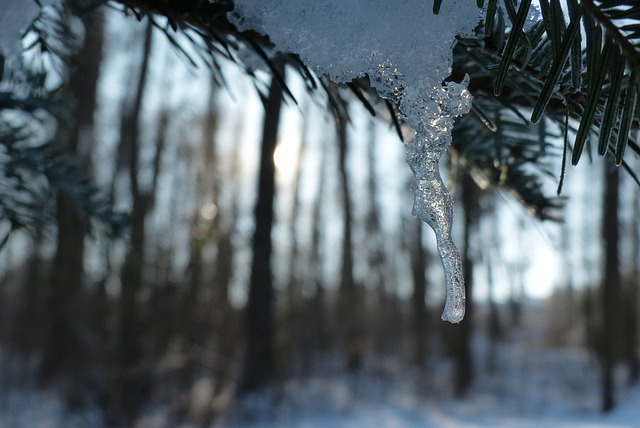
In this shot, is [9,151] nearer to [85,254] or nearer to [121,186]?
[85,254]

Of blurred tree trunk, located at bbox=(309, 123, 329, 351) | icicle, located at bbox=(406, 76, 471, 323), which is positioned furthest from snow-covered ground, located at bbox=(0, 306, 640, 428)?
icicle, located at bbox=(406, 76, 471, 323)

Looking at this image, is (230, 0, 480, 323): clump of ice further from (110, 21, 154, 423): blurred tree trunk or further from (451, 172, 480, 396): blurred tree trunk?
(451, 172, 480, 396): blurred tree trunk

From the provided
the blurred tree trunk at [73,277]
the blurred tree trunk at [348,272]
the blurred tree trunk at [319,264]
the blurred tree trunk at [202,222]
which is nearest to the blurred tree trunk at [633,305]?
the blurred tree trunk at [348,272]

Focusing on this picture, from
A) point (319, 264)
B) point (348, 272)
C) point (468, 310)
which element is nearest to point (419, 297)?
point (348, 272)

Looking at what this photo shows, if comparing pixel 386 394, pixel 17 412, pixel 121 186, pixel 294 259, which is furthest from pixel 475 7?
pixel 294 259

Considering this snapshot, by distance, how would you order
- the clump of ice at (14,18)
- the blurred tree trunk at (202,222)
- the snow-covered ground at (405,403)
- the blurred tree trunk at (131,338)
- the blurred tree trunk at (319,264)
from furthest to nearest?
the blurred tree trunk at (319,264), the blurred tree trunk at (202,222), the snow-covered ground at (405,403), the blurred tree trunk at (131,338), the clump of ice at (14,18)

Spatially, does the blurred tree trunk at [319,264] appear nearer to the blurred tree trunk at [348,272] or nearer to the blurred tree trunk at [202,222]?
the blurred tree trunk at [348,272]

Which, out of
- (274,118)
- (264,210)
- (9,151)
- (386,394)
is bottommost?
(386,394)
